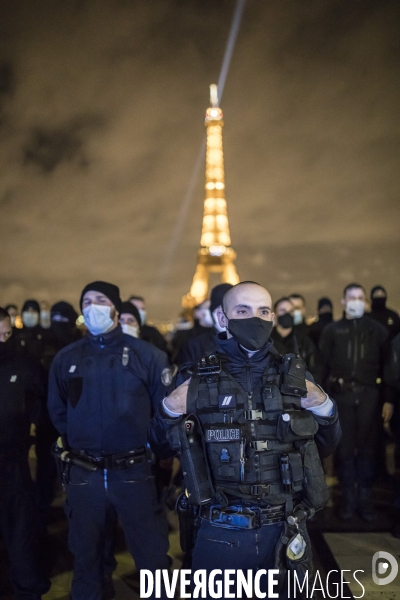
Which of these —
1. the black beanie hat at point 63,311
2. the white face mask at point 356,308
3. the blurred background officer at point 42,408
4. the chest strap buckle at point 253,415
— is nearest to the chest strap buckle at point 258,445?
the chest strap buckle at point 253,415

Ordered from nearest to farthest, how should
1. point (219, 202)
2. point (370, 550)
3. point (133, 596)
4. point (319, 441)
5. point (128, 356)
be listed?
1. point (319, 441)
2. point (128, 356)
3. point (133, 596)
4. point (370, 550)
5. point (219, 202)

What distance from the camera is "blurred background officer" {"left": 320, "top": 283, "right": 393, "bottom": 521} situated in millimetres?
5008

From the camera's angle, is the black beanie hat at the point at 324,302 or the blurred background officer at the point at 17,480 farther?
the black beanie hat at the point at 324,302

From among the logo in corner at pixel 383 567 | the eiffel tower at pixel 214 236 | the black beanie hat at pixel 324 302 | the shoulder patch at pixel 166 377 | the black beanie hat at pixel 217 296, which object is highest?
the eiffel tower at pixel 214 236

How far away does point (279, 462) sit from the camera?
7.25ft

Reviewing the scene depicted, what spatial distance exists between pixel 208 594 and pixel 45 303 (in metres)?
9.18

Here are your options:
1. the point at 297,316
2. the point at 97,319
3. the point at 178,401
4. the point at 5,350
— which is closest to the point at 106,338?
the point at 97,319

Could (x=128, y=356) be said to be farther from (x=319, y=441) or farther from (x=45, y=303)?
(x=45, y=303)

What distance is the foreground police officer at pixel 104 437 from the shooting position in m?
3.01

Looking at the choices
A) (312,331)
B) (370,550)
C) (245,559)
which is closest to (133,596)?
(245,559)

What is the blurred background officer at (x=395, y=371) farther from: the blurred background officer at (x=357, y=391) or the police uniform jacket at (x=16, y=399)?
the police uniform jacket at (x=16, y=399)

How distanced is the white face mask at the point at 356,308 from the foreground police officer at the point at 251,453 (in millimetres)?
3316

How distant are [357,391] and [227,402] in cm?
341

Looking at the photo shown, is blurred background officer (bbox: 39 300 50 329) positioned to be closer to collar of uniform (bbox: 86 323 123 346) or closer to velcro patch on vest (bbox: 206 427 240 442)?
collar of uniform (bbox: 86 323 123 346)
